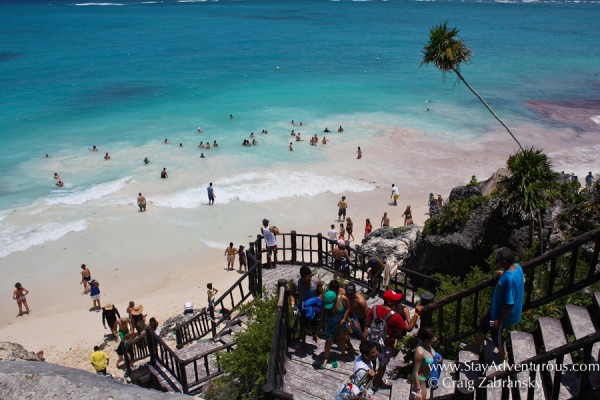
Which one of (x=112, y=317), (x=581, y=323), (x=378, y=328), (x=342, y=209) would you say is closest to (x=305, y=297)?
(x=378, y=328)

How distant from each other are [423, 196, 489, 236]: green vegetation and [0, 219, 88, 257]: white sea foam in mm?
20472

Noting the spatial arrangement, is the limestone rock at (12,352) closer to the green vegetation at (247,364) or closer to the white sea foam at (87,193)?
the green vegetation at (247,364)

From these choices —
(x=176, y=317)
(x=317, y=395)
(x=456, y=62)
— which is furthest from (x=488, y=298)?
(x=456, y=62)

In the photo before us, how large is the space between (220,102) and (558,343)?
192 feet

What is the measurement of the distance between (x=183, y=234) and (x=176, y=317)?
1007 centimetres

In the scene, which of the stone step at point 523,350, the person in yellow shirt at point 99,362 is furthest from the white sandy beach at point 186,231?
the stone step at point 523,350

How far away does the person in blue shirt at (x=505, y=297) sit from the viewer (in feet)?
23.4

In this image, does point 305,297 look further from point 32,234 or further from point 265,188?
point 265,188

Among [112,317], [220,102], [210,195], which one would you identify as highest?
[220,102]

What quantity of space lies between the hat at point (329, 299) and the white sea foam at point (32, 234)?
23.6 meters

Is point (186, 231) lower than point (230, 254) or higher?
lower

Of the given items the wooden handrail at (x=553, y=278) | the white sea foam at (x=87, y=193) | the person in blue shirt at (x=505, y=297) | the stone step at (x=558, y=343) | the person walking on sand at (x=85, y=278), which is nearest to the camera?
the stone step at (x=558, y=343)

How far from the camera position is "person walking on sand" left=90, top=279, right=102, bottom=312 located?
827 inches

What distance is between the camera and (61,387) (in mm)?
5121
